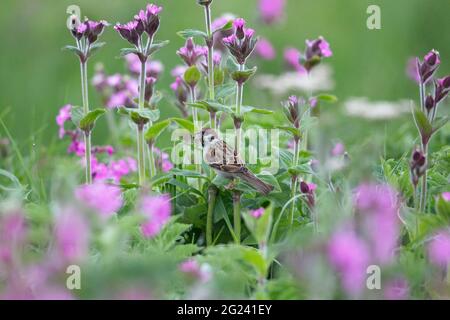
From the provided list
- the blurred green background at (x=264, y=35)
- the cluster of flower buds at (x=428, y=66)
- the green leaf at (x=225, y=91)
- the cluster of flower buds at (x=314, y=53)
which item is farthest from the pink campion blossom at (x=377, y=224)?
the blurred green background at (x=264, y=35)

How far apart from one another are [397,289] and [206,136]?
0.66 m

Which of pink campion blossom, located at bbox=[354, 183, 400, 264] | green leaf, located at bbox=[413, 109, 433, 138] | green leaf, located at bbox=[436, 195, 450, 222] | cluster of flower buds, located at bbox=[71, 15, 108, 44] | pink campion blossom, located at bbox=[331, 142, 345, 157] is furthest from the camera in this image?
pink campion blossom, located at bbox=[331, 142, 345, 157]

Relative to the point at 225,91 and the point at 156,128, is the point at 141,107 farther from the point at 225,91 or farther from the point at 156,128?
the point at 225,91

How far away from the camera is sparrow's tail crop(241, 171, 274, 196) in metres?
1.93

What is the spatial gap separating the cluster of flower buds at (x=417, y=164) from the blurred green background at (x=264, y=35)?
2.32 metres

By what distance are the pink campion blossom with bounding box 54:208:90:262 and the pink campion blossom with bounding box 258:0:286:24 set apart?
3295 millimetres

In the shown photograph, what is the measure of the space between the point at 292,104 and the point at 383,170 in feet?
0.92

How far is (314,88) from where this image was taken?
3.50m

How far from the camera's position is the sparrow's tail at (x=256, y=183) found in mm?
1928

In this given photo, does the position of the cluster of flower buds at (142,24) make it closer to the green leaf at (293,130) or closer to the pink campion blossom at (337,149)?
the green leaf at (293,130)

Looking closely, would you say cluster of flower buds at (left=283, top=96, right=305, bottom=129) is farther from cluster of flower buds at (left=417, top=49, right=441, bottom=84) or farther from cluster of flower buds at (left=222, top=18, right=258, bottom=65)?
cluster of flower buds at (left=417, top=49, right=441, bottom=84)

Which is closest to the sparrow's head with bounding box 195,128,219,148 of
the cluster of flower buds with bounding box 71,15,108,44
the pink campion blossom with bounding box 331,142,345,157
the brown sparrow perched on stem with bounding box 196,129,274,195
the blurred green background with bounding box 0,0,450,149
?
the brown sparrow perched on stem with bounding box 196,129,274,195

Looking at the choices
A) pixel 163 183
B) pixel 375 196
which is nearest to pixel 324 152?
pixel 375 196
